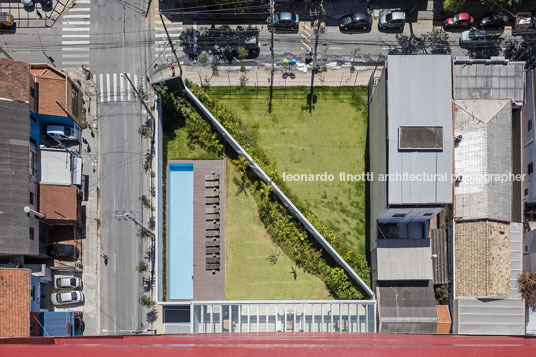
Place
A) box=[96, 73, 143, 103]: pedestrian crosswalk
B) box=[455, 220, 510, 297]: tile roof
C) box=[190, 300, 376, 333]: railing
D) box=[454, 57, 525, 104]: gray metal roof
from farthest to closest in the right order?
box=[96, 73, 143, 103]: pedestrian crosswalk → box=[454, 57, 525, 104]: gray metal roof → box=[190, 300, 376, 333]: railing → box=[455, 220, 510, 297]: tile roof

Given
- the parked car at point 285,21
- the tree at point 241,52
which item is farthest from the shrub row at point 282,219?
the parked car at point 285,21

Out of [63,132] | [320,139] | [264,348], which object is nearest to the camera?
[264,348]

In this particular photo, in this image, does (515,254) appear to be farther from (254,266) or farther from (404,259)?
(254,266)

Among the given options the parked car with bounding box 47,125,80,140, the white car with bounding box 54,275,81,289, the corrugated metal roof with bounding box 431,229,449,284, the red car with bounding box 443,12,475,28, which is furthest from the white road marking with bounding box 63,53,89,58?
the corrugated metal roof with bounding box 431,229,449,284

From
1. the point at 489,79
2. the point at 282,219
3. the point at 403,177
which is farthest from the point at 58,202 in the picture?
the point at 489,79

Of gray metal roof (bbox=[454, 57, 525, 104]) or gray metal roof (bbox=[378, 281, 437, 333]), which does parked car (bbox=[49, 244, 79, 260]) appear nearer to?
gray metal roof (bbox=[378, 281, 437, 333])

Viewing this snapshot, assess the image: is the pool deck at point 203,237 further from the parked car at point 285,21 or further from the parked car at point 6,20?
the parked car at point 6,20

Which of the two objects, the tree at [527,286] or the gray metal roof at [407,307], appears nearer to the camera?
the tree at [527,286]
